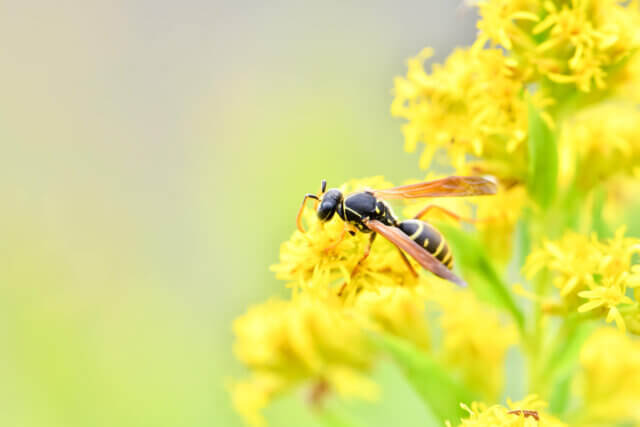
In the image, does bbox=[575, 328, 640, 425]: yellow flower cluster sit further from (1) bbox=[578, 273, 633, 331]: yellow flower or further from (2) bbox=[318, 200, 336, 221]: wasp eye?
(2) bbox=[318, 200, 336, 221]: wasp eye

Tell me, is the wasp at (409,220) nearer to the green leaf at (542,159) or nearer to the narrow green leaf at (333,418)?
the green leaf at (542,159)

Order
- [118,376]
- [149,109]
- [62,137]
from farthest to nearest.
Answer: [149,109]
[62,137]
[118,376]

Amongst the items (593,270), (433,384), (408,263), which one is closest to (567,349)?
(593,270)

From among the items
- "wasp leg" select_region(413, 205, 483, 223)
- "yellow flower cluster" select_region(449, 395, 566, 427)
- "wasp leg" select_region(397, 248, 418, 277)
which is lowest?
"yellow flower cluster" select_region(449, 395, 566, 427)

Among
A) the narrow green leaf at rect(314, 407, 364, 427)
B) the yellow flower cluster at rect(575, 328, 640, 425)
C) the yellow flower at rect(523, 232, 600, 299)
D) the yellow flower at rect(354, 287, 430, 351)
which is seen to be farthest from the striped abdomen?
the narrow green leaf at rect(314, 407, 364, 427)

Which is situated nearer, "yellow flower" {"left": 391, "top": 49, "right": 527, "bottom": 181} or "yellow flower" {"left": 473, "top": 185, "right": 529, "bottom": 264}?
"yellow flower" {"left": 391, "top": 49, "right": 527, "bottom": 181}

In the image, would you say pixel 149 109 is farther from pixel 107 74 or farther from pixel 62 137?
pixel 62 137

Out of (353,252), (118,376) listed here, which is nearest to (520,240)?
(353,252)

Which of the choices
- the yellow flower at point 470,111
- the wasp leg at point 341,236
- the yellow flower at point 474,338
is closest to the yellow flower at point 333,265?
the wasp leg at point 341,236
